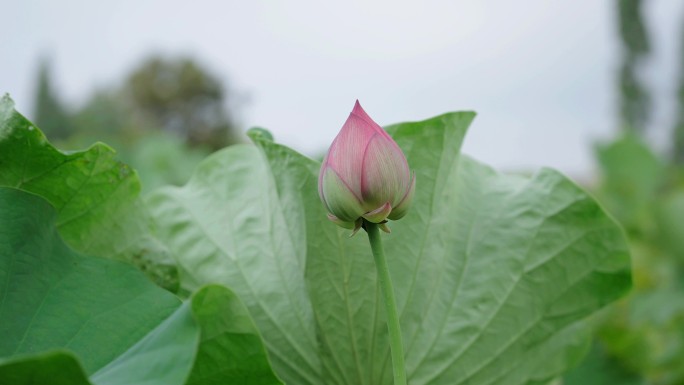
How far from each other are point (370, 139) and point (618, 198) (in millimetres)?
3350

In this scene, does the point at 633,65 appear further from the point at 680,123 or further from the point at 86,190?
the point at 86,190

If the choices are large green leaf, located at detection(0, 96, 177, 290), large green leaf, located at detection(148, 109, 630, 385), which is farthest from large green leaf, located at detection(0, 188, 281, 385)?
large green leaf, located at detection(148, 109, 630, 385)

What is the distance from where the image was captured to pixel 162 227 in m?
0.75

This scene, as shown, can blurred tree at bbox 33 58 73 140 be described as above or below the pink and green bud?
below

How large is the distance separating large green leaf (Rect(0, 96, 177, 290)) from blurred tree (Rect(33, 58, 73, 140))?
2173 cm

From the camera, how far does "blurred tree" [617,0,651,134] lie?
20594 mm

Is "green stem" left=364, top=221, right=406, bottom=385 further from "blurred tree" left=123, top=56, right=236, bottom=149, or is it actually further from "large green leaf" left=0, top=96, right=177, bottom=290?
"blurred tree" left=123, top=56, right=236, bottom=149

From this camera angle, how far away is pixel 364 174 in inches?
18.0

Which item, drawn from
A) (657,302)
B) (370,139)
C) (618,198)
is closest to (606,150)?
(618,198)

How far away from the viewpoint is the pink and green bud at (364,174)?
0.46 meters

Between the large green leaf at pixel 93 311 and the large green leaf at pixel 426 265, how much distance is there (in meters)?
0.15

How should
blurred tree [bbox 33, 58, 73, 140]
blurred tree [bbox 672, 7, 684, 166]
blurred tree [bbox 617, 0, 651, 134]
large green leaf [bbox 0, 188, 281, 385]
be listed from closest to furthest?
large green leaf [bbox 0, 188, 281, 385] < blurred tree [bbox 672, 7, 684, 166] < blurred tree [bbox 617, 0, 651, 134] < blurred tree [bbox 33, 58, 73, 140]

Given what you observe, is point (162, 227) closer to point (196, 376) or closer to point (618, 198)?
point (196, 376)

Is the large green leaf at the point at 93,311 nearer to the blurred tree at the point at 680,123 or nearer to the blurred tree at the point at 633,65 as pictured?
the blurred tree at the point at 633,65
